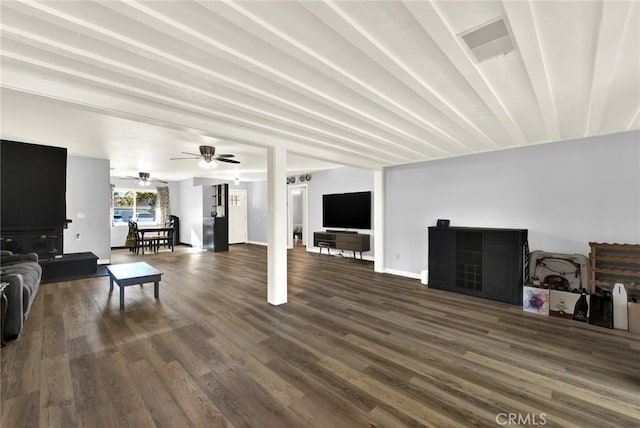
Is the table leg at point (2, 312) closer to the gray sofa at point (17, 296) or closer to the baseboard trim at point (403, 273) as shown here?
the gray sofa at point (17, 296)

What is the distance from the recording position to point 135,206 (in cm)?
1012

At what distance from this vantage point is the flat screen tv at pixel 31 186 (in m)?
3.95

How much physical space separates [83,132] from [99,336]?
10.5ft

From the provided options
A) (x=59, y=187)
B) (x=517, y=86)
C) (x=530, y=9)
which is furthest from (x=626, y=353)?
(x=59, y=187)

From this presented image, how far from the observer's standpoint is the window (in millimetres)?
9719

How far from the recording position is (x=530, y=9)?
4.38 feet

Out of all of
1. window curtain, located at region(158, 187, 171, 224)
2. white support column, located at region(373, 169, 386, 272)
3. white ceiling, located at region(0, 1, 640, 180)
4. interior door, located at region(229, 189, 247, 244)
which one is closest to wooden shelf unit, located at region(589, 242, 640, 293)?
white ceiling, located at region(0, 1, 640, 180)

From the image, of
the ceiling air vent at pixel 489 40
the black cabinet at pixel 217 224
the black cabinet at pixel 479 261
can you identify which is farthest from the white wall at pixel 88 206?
the ceiling air vent at pixel 489 40

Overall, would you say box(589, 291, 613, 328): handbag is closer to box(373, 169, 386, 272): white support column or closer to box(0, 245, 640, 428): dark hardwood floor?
box(0, 245, 640, 428): dark hardwood floor

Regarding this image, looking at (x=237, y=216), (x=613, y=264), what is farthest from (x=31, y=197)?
(x=613, y=264)

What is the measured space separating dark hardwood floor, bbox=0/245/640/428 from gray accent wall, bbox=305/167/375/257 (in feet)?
12.1

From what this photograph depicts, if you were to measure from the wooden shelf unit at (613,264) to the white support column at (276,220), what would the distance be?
4.10 meters

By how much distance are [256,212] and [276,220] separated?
693 centimetres

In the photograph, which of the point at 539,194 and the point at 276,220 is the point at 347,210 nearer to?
the point at 276,220
